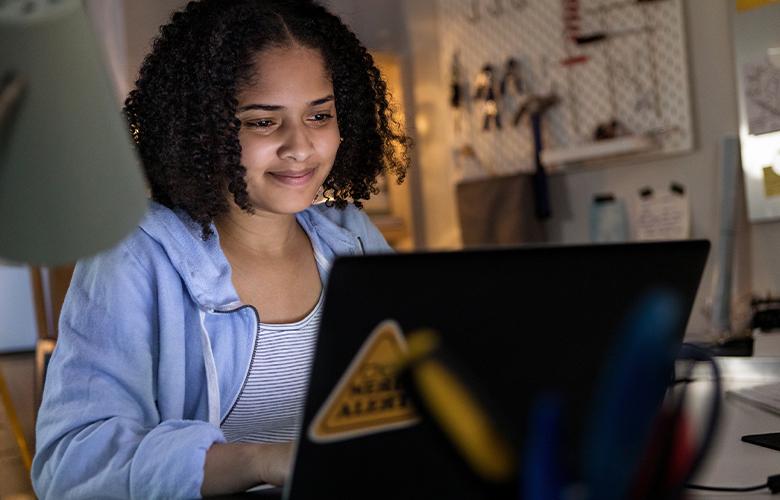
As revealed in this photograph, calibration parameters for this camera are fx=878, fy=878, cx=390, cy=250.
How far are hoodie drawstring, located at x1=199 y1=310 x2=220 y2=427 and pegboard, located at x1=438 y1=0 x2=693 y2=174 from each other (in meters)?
1.80

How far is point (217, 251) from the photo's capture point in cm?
116

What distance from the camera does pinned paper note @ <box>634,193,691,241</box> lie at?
2.51m

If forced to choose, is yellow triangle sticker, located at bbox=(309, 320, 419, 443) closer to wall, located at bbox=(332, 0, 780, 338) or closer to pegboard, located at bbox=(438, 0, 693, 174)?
wall, located at bbox=(332, 0, 780, 338)

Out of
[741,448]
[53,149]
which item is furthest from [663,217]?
[53,149]

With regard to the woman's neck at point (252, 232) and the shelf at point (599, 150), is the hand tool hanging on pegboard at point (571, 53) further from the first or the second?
the woman's neck at point (252, 232)

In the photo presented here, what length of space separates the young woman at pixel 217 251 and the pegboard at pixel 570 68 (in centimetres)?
133

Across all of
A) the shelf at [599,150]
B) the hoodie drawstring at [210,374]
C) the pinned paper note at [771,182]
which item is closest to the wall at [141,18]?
the shelf at [599,150]

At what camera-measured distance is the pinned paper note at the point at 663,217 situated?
251 cm

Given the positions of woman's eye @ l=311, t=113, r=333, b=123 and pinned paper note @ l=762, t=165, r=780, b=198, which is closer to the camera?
woman's eye @ l=311, t=113, r=333, b=123

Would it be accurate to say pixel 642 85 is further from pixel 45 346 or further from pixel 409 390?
pixel 409 390

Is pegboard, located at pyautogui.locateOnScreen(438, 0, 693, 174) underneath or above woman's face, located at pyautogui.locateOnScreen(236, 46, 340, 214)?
above

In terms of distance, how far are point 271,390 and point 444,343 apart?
0.70m

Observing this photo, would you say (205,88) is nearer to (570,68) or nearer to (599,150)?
(599,150)

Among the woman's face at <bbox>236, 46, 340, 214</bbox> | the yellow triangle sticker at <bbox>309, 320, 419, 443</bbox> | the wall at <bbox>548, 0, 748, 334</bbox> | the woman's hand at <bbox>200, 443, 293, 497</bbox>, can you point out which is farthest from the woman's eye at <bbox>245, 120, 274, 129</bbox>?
the wall at <bbox>548, 0, 748, 334</bbox>
